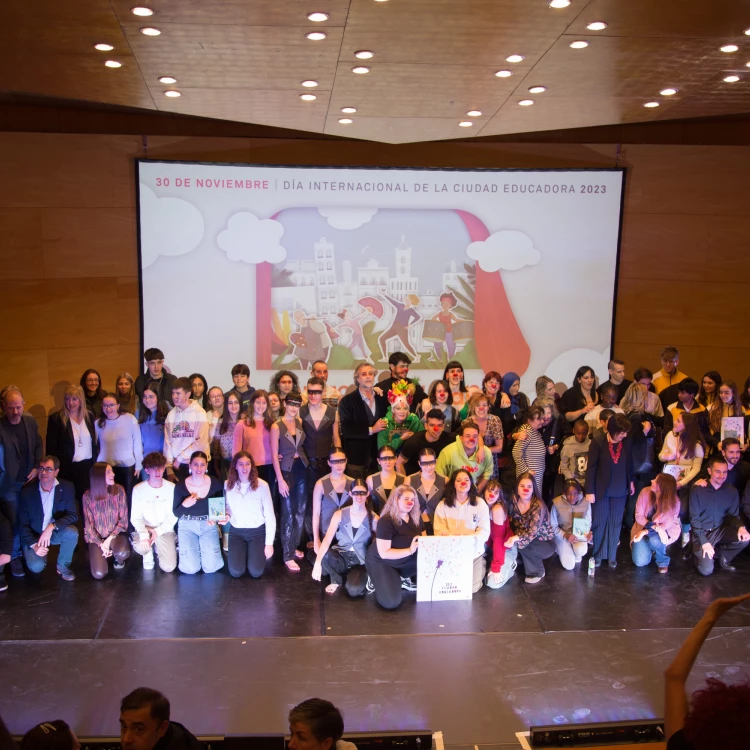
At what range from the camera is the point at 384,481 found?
235 inches

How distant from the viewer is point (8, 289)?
27.3ft

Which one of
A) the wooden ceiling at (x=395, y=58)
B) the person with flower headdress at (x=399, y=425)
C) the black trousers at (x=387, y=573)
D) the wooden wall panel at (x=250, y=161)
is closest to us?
the wooden ceiling at (x=395, y=58)

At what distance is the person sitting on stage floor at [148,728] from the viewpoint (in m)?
2.89

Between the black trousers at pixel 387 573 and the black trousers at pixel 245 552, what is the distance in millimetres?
810

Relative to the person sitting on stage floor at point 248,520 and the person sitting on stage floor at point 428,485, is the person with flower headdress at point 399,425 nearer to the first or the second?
the person sitting on stage floor at point 428,485

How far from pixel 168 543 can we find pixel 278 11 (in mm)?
3641

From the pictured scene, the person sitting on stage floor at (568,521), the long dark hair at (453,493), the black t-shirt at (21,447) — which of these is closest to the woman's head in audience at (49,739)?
the long dark hair at (453,493)

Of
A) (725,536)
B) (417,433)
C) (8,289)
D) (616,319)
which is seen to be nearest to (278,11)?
(417,433)

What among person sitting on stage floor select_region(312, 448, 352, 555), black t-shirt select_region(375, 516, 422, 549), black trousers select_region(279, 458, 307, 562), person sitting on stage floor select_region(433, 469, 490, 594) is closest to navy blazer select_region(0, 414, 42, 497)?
black trousers select_region(279, 458, 307, 562)

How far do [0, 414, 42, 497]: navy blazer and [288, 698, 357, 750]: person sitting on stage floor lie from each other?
12.5ft

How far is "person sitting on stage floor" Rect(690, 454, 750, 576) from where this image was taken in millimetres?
6215

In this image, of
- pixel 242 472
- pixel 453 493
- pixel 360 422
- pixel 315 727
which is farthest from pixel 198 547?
pixel 315 727

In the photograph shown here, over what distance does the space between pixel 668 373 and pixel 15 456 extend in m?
5.41

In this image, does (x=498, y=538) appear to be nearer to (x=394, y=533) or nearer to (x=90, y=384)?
(x=394, y=533)
